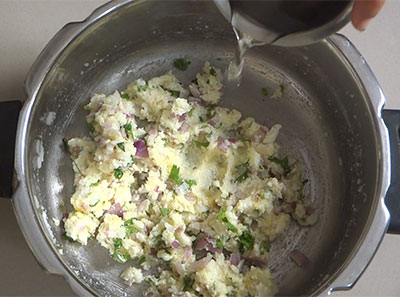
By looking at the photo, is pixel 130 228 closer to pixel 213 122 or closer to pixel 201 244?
pixel 201 244

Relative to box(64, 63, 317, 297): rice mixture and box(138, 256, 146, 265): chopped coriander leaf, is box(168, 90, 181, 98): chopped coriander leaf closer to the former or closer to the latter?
box(64, 63, 317, 297): rice mixture

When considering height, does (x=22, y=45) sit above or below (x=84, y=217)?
above

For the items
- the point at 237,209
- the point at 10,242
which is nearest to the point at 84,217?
the point at 10,242

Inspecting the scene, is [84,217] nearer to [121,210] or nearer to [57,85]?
[121,210]

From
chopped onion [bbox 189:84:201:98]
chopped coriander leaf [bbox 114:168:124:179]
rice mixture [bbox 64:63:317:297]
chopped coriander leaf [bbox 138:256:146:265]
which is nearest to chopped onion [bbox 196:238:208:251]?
rice mixture [bbox 64:63:317:297]

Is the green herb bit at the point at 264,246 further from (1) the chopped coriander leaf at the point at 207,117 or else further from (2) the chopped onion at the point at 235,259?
(1) the chopped coriander leaf at the point at 207,117

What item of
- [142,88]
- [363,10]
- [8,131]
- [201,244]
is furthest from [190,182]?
[363,10]

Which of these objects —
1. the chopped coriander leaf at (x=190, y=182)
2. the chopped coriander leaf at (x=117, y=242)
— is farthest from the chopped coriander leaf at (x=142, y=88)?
the chopped coriander leaf at (x=117, y=242)
